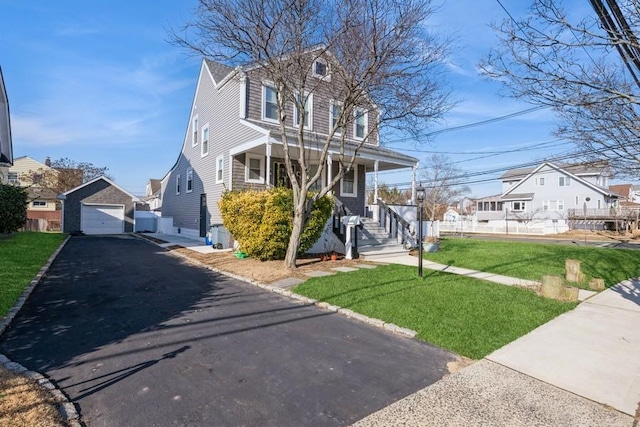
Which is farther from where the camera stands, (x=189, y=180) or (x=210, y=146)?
(x=189, y=180)

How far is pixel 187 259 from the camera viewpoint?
38.3ft

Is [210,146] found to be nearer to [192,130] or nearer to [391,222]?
[192,130]

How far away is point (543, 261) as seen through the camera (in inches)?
432

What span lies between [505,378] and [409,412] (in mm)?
1306

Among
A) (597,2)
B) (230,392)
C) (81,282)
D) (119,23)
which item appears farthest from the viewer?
(119,23)

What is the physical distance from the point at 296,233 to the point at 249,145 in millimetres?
5136

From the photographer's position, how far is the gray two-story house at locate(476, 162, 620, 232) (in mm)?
35344

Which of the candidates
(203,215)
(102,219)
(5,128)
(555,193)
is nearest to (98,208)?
(102,219)

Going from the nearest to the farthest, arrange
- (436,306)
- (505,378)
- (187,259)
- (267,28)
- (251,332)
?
(505,378)
(251,332)
(436,306)
(267,28)
(187,259)

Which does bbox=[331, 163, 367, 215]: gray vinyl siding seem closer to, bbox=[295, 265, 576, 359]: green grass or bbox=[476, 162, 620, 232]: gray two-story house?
bbox=[295, 265, 576, 359]: green grass

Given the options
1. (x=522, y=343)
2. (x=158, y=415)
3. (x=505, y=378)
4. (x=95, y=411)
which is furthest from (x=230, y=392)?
(x=522, y=343)

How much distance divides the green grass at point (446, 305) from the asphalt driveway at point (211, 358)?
1.53ft

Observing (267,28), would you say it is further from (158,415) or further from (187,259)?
(158,415)

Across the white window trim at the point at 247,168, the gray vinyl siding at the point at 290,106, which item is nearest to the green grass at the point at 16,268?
the white window trim at the point at 247,168
